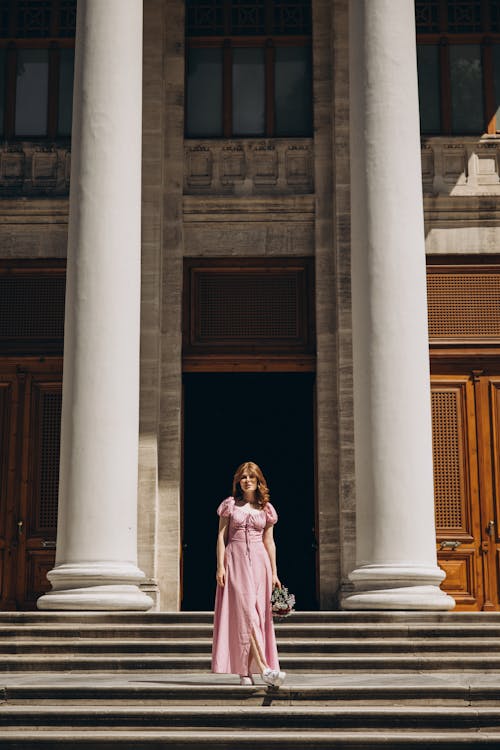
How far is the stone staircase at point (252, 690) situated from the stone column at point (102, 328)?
1.33 meters

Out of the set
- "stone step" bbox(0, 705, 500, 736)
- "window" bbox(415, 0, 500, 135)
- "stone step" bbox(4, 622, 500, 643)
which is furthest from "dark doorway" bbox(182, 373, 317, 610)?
"stone step" bbox(0, 705, 500, 736)

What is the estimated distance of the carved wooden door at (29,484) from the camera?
1944 cm

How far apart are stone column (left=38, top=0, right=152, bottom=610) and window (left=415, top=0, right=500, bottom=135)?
5.89 m

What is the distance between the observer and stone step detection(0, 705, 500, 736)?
10.7 meters

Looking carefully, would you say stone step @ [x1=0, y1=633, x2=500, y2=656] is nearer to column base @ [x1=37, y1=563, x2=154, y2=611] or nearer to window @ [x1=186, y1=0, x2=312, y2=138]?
column base @ [x1=37, y1=563, x2=154, y2=611]

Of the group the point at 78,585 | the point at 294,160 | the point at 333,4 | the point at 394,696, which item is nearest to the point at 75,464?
the point at 78,585

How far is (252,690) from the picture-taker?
36.9 feet

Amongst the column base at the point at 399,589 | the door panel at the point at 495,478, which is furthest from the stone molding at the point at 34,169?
the column base at the point at 399,589

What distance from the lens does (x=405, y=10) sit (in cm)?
1683

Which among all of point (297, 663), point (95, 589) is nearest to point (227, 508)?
point (297, 663)

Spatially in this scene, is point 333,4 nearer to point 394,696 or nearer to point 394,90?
point 394,90

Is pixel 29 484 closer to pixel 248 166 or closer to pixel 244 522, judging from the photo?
pixel 248 166

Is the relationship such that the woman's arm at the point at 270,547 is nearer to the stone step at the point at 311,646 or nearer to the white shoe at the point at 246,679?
the white shoe at the point at 246,679

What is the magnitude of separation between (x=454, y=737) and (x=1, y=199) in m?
12.9
